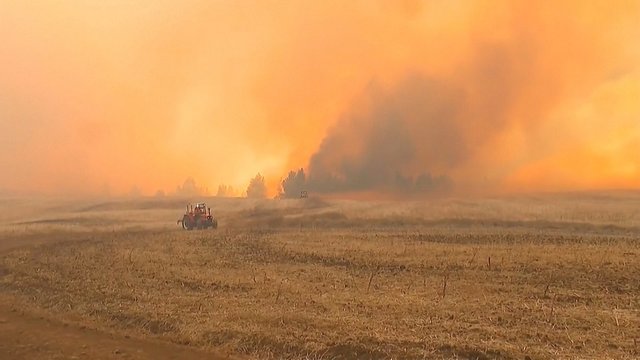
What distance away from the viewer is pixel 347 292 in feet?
88.2

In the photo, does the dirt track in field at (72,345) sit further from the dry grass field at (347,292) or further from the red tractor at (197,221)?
the red tractor at (197,221)

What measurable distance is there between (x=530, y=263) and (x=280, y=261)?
1774cm

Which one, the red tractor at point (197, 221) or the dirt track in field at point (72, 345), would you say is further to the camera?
the red tractor at point (197, 221)

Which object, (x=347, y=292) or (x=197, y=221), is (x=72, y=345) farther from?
(x=197, y=221)

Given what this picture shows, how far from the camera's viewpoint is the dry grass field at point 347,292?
18.3 meters

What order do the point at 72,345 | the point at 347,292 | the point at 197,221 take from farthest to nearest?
1. the point at 197,221
2. the point at 347,292
3. the point at 72,345

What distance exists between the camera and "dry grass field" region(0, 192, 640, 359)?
18.3 meters

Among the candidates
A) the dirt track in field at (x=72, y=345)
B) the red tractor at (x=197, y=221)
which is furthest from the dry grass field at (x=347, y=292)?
the red tractor at (x=197, y=221)

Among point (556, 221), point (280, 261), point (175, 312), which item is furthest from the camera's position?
point (556, 221)

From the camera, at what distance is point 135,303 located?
24.3 metres

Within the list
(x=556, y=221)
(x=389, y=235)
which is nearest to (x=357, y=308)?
(x=389, y=235)

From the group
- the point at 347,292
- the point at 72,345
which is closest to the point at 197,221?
the point at 347,292

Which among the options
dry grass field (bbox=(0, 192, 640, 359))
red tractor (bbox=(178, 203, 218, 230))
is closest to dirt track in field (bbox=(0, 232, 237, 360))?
dry grass field (bbox=(0, 192, 640, 359))

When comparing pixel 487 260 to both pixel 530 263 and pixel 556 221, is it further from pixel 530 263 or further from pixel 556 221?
pixel 556 221
